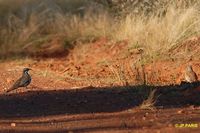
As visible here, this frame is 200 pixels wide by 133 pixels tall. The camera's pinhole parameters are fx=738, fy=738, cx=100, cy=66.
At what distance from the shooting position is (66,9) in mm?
28734

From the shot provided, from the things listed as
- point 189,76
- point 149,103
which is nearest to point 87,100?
point 149,103

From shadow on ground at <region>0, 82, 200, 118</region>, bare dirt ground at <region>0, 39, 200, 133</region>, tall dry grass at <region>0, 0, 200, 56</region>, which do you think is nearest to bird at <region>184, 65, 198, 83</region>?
bare dirt ground at <region>0, 39, 200, 133</region>

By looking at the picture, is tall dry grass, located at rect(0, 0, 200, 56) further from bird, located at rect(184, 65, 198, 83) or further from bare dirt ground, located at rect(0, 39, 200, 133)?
bird, located at rect(184, 65, 198, 83)

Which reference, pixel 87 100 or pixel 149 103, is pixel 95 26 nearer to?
pixel 87 100

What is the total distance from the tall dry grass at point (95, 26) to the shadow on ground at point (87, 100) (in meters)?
5.03

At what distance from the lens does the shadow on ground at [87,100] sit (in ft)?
35.3

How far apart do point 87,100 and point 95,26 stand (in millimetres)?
11916

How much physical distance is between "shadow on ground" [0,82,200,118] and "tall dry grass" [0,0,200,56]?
503cm

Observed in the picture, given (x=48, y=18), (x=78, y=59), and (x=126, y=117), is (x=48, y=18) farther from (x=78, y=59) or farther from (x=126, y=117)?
(x=126, y=117)

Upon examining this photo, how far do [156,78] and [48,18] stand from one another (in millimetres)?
10128

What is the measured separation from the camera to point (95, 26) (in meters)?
23.2

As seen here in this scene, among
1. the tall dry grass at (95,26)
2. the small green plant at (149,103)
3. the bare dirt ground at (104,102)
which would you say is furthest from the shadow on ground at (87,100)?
the tall dry grass at (95,26)

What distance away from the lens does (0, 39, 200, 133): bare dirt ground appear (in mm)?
9500

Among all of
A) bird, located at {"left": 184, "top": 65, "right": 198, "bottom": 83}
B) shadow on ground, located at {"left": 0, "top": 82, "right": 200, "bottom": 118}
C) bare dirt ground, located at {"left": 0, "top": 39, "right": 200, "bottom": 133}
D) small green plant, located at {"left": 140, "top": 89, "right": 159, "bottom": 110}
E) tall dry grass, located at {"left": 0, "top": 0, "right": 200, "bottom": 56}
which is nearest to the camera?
bare dirt ground, located at {"left": 0, "top": 39, "right": 200, "bottom": 133}
